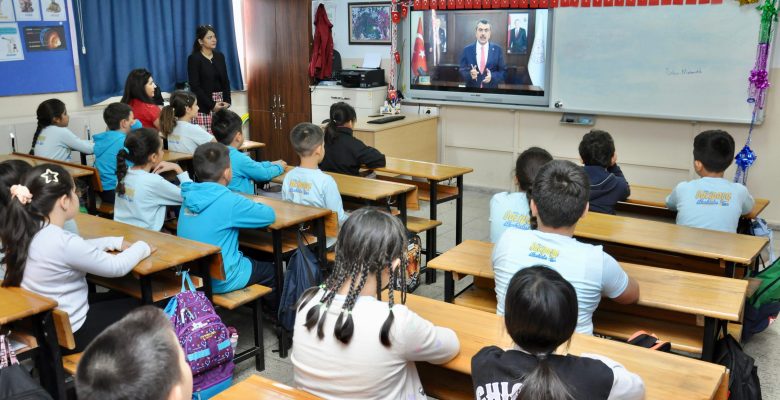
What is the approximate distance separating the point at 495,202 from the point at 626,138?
11.3ft

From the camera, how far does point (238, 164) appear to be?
163 inches

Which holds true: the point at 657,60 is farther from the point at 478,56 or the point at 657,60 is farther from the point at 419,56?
the point at 419,56

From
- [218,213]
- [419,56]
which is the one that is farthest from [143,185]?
[419,56]

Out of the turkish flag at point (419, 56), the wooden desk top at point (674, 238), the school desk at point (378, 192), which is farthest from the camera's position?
the turkish flag at point (419, 56)

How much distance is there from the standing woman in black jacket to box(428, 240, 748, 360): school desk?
448cm

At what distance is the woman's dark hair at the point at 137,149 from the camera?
11.1 ft

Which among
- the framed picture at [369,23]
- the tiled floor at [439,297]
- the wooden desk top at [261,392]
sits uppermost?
the framed picture at [369,23]

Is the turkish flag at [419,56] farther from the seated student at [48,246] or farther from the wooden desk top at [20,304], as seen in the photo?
the wooden desk top at [20,304]

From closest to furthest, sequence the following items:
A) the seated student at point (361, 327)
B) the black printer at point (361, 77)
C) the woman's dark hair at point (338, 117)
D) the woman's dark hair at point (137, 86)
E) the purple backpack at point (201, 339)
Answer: the seated student at point (361, 327) < the purple backpack at point (201, 339) < the woman's dark hair at point (338, 117) < the woman's dark hair at point (137, 86) < the black printer at point (361, 77)

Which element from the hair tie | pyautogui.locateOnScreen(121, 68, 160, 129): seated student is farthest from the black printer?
the hair tie

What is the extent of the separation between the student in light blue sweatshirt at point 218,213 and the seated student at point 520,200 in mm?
1059

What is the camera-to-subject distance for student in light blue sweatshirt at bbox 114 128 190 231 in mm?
3398

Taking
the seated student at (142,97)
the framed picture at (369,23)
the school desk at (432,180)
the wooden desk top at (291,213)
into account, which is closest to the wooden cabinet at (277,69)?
the framed picture at (369,23)

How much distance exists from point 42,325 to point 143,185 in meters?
1.18
